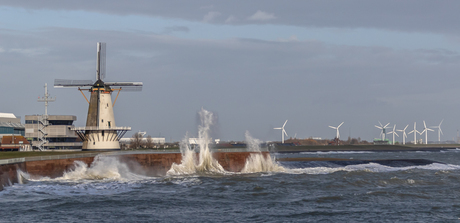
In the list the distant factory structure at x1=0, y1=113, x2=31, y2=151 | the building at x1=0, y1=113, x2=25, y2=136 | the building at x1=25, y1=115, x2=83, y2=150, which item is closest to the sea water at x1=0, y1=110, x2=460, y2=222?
the distant factory structure at x1=0, y1=113, x2=31, y2=151

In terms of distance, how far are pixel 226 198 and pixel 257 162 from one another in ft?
76.9

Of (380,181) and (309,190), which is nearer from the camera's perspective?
(309,190)

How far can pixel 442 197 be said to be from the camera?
125ft

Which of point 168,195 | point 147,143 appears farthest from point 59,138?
point 168,195

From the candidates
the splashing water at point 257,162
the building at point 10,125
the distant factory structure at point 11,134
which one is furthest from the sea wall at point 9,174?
the building at point 10,125

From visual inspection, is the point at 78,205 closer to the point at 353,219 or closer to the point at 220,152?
the point at 353,219

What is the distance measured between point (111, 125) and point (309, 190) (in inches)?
2037

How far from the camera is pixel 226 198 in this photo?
37.3m

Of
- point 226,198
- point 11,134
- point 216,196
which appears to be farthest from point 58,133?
point 226,198

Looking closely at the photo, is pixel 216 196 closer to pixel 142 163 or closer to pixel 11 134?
pixel 142 163

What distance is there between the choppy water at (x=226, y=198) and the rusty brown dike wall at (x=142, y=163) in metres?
1.00

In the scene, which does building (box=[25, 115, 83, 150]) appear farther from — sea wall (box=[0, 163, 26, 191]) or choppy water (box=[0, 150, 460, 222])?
sea wall (box=[0, 163, 26, 191])

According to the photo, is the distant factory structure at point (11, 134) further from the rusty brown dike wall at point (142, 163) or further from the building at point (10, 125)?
the rusty brown dike wall at point (142, 163)

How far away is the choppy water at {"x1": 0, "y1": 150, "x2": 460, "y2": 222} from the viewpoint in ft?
97.9
